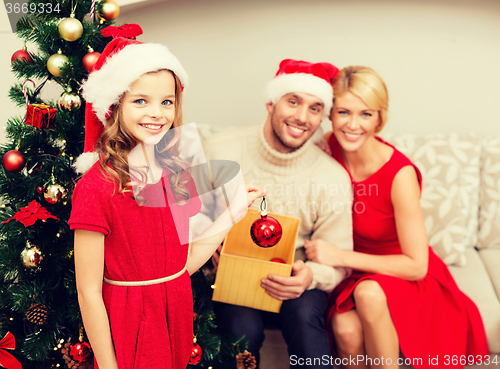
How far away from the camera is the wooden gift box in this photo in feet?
3.89

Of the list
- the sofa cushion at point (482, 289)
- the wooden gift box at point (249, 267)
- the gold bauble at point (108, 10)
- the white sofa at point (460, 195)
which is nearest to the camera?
the gold bauble at point (108, 10)

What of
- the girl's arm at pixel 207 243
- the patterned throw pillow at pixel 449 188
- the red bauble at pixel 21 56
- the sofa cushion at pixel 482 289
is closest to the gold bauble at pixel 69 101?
the red bauble at pixel 21 56

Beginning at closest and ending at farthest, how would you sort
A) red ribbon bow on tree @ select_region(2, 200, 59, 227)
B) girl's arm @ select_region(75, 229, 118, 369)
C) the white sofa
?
girl's arm @ select_region(75, 229, 118, 369) → red ribbon bow on tree @ select_region(2, 200, 59, 227) → the white sofa

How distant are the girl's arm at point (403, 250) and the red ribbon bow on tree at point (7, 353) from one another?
1.00 m

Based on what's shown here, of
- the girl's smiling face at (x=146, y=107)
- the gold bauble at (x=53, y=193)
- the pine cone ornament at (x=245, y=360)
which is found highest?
the girl's smiling face at (x=146, y=107)

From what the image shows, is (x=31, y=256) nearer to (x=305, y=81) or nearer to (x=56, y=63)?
(x=56, y=63)

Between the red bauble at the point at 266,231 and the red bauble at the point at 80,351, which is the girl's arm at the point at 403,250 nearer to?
the red bauble at the point at 266,231

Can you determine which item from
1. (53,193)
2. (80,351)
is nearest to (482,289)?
(80,351)

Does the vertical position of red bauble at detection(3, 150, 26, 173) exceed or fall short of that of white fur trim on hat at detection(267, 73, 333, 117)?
it falls short

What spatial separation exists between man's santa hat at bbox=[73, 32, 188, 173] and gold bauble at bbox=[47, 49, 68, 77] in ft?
0.60

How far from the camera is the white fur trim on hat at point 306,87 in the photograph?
53.9 inches

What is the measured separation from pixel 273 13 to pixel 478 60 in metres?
1.14

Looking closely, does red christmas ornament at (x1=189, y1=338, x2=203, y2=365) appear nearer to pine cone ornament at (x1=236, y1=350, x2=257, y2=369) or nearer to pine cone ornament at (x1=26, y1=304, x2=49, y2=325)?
pine cone ornament at (x1=236, y1=350, x2=257, y2=369)

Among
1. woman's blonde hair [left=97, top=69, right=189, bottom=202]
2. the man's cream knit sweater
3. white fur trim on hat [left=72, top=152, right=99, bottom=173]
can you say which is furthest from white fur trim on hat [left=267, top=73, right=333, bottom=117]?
white fur trim on hat [left=72, top=152, right=99, bottom=173]
